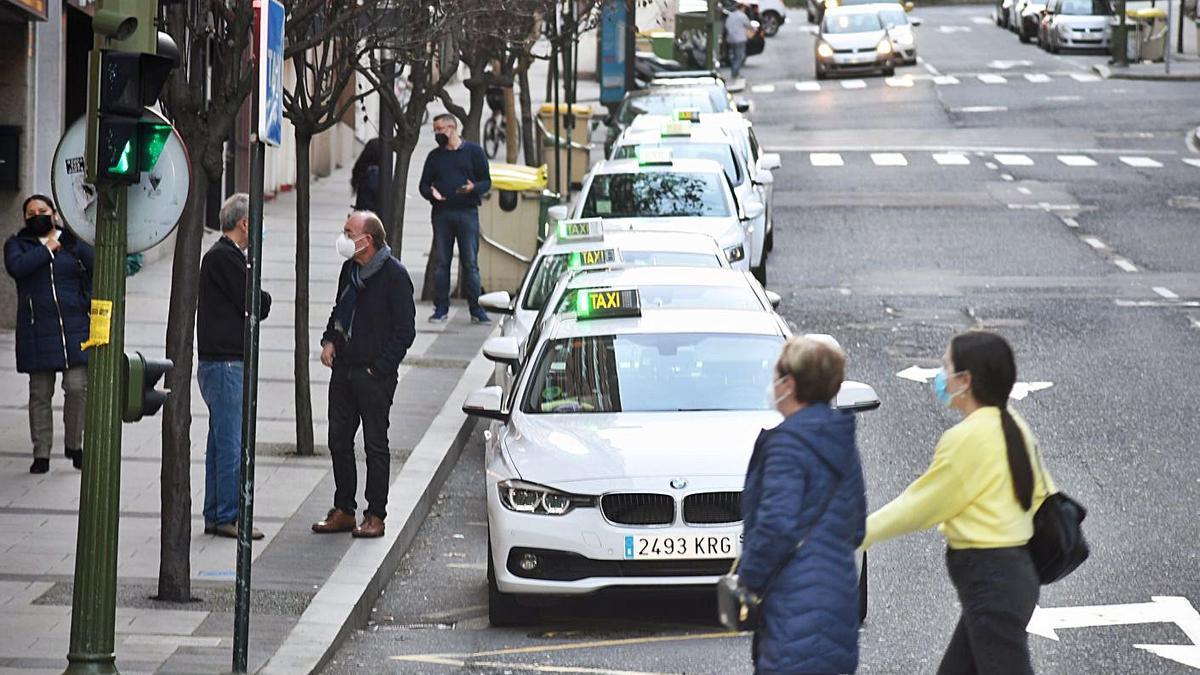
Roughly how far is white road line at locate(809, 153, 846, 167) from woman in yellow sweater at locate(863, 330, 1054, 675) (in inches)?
1172

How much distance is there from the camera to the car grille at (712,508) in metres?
9.99

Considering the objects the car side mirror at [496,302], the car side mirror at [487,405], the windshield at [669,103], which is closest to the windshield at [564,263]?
the car side mirror at [496,302]

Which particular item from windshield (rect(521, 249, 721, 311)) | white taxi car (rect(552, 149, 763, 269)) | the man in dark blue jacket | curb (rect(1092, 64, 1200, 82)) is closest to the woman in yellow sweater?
windshield (rect(521, 249, 721, 311))

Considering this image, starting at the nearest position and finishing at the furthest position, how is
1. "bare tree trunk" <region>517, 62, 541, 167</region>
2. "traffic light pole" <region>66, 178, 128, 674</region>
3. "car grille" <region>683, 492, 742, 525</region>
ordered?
"traffic light pole" <region>66, 178, 128, 674</region> → "car grille" <region>683, 492, 742, 525</region> → "bare tree trunk" <region>517, 62, 541, 167</region>

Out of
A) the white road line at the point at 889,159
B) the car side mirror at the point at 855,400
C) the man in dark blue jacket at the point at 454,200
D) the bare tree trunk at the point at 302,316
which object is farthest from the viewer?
the white road line at the point at 889,159

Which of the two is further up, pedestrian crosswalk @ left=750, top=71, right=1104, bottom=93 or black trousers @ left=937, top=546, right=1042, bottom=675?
pedestrian crosswalk @ left=750, top=71, right=1104, bottom=93

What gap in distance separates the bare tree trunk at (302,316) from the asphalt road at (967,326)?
1.09m

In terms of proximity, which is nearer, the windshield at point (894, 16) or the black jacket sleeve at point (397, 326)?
the black jacket sleeve at point (397, 326)

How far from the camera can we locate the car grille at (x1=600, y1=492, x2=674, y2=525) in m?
10.0

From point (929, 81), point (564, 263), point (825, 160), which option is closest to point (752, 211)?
point (564, 263)

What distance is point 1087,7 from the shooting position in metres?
59.9

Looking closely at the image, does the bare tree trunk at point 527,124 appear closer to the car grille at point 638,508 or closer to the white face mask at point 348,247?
the white face mask at point 348,247

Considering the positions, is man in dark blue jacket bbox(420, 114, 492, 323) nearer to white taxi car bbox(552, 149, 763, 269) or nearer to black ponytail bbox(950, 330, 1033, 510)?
white taxi car bbox(552, 149, 763, 269)

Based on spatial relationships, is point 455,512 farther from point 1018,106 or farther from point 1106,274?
point 1018,106
